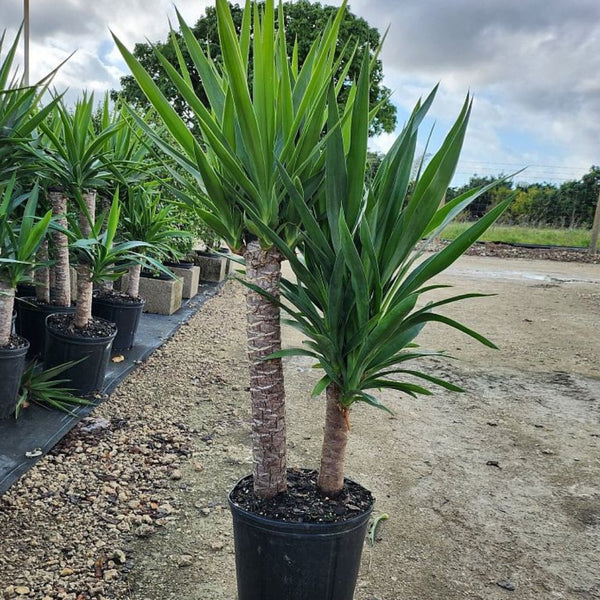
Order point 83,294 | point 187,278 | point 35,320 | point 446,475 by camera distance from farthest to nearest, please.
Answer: point 187,278 → point 35,320 → point 83,294 → point 446,475

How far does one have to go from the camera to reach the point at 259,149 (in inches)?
58.1

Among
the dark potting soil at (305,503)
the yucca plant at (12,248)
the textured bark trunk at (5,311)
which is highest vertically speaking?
the yucca plant at (12,248)

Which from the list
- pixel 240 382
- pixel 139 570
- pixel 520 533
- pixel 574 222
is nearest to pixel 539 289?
pixel 240 382

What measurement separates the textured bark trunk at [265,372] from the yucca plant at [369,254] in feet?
0.26

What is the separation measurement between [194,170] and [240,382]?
2.61 metres

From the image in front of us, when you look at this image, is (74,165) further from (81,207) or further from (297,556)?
(297,556)

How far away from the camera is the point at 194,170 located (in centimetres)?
164

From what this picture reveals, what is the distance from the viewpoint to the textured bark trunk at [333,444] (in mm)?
1681

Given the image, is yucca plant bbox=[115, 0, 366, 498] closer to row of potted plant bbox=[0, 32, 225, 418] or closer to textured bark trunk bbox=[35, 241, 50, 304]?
row of potted plant bbox=[0, 32, 225, 418]

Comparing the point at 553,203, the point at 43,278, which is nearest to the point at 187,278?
the point at 43,278

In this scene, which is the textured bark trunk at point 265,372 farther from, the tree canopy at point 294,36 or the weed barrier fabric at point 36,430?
the tree canopy at point 294,36

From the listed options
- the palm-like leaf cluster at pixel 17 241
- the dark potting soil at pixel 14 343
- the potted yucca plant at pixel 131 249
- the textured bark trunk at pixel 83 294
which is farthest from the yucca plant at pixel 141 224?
the palm-like leaf cluster at pixel 17 241

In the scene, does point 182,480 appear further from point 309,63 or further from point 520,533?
point 309,63

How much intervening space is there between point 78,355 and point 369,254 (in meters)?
2.24
